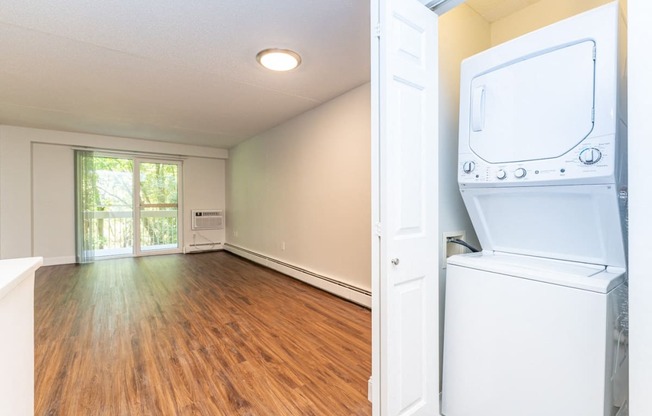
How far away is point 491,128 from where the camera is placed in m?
1.30

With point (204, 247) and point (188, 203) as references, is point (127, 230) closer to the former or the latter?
point (188, 203)

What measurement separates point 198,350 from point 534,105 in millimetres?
2477

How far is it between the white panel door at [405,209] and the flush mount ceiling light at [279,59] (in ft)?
4.43

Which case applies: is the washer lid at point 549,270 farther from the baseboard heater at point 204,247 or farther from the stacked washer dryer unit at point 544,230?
the baseboard heater at point 204,247

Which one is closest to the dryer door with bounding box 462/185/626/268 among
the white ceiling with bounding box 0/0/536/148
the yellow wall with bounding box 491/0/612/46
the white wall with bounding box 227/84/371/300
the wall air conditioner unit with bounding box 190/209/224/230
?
the yellow wall with bounding box 491/0/612/46

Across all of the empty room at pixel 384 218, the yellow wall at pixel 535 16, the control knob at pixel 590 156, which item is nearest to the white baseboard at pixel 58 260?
the empty room at pixel 384 218

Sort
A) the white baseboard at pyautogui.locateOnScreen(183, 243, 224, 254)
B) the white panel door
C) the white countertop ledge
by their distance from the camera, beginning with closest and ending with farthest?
the white countertop ledge < the white panel door < the white baseboard at pyautogui.locateOnScreen(183, 243, 224, 254)

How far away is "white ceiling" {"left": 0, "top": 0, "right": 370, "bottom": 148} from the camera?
1.90m

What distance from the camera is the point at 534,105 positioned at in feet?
3.83

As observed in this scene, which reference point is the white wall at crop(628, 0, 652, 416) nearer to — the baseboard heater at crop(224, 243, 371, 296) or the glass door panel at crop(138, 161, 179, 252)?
the baseboard heater at crop(224, 243, 371, 296)

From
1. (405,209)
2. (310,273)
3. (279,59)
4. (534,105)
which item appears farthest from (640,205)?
(310,273)

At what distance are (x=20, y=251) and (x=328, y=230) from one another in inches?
A: 203

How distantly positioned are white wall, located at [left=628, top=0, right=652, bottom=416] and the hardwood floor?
1.16 m

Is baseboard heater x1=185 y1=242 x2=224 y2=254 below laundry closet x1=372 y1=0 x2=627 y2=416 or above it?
below
